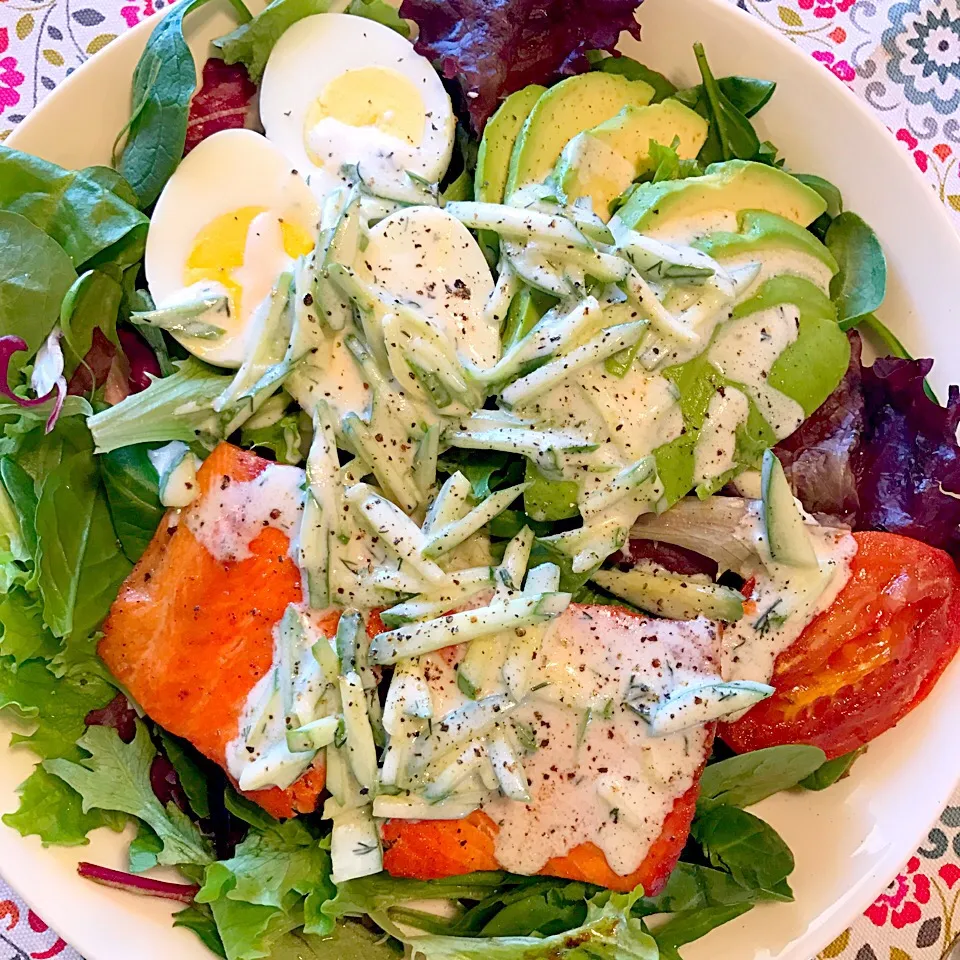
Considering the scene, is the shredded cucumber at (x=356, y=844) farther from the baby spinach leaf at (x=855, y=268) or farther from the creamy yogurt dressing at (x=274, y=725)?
the baby spinach leaf at (x=855, y=268)

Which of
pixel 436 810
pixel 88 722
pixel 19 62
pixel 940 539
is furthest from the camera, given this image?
pixel 19 62

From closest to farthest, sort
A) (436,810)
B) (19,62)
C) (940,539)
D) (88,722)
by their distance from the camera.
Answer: (436,810) < (88,722) < (940,539) < (19,62)

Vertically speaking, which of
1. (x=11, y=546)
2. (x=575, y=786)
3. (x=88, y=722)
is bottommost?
(x=575, y=786)

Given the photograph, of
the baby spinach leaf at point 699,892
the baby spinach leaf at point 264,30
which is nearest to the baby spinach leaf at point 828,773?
the baby spinach leaf at point 699,892

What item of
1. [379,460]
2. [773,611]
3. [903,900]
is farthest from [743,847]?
[379,460]

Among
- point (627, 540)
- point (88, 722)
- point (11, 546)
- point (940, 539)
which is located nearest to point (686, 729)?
point (627, 540)

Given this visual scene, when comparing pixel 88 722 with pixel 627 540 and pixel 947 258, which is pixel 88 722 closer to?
pixel 627 540
